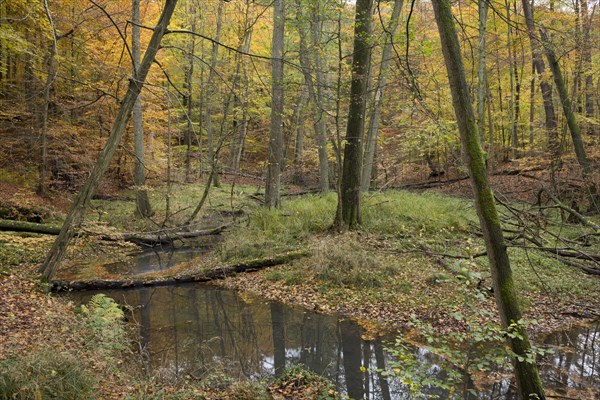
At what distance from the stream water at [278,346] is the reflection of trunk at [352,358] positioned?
1cm

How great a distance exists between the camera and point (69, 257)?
11.2 metres

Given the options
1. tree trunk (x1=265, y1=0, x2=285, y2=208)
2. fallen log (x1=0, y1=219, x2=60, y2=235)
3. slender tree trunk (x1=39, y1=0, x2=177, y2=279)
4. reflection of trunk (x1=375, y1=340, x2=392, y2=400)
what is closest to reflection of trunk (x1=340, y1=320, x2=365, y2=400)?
reflection of trunk (x1=375, y1=340, x2=392, y2=400)

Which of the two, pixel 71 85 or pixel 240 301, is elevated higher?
pixel 71 85

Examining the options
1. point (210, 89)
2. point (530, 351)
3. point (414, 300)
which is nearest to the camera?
point (530, 351)

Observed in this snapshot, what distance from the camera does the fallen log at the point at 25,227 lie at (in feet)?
33.8

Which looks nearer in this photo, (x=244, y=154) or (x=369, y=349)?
(x=369, y=349)

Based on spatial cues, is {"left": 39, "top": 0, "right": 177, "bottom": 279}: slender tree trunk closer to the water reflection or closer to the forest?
the forest

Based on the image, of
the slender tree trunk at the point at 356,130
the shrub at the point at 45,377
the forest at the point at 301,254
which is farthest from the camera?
the slender tree trunk at the point at 356,130

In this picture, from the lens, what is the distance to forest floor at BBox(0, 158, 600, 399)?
4668mm

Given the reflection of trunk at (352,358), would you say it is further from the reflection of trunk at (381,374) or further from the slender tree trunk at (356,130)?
the slender tree trunk at (356,130)

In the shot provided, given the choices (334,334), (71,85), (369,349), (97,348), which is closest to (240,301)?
(334,334)

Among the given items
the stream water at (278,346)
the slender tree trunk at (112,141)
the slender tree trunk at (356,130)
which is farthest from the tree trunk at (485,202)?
the slender tree trunk at (356,130)

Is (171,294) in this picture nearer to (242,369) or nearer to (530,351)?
(242,369)

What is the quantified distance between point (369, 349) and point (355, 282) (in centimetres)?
242
